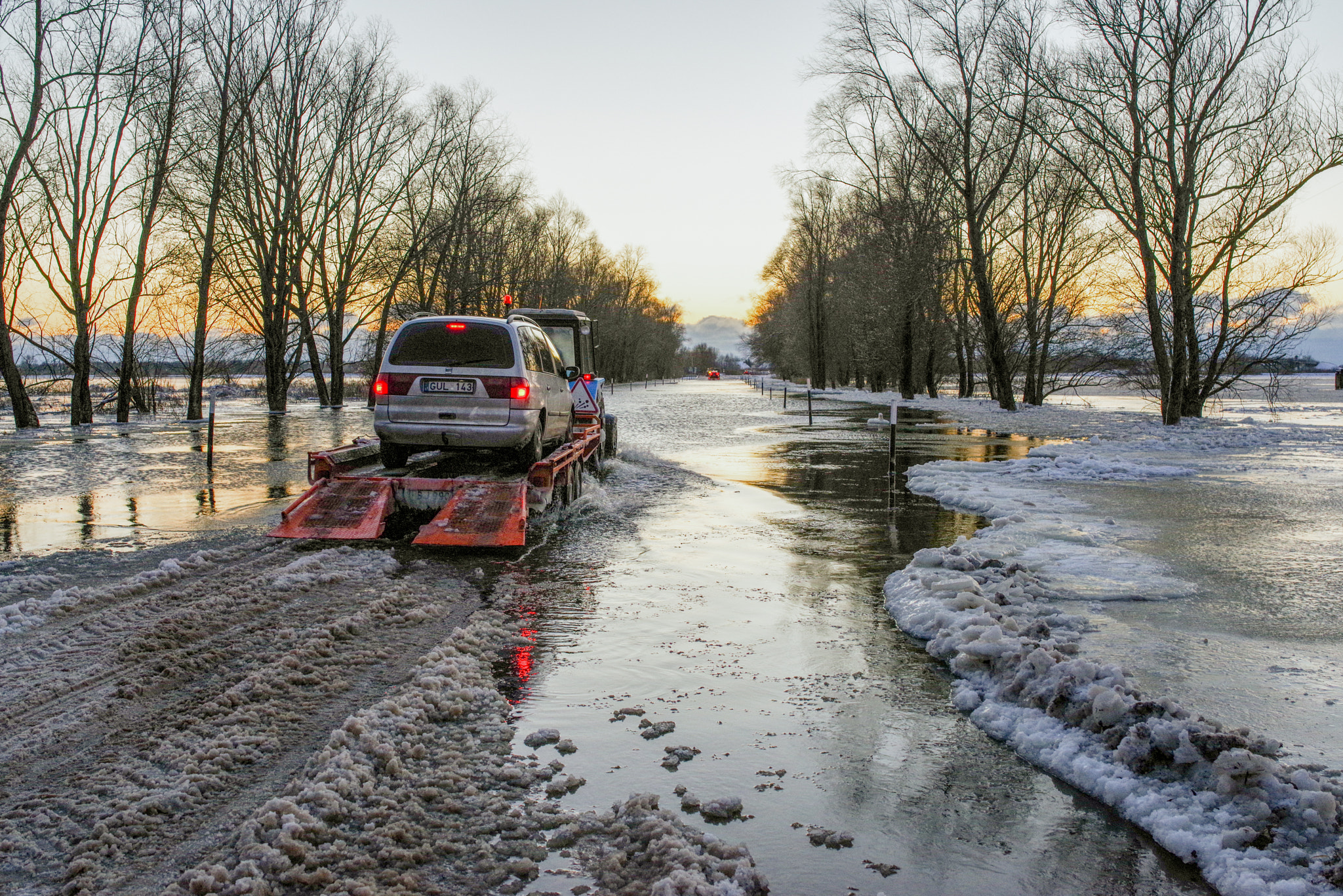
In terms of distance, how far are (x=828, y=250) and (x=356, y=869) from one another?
6147 centimetres

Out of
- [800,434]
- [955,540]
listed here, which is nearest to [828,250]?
[800,434]

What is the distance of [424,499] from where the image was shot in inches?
354

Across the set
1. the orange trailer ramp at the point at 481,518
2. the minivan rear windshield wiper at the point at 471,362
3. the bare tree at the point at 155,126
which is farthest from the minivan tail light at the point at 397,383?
the bare tree at the point at 155,126

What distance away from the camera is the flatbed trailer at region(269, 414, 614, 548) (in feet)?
26.6

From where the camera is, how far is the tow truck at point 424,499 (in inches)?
320

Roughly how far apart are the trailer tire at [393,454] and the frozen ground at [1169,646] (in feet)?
19.7

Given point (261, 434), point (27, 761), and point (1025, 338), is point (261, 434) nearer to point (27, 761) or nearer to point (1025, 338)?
point (27, 761)

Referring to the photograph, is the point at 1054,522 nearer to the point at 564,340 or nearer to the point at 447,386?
the point at 447,386

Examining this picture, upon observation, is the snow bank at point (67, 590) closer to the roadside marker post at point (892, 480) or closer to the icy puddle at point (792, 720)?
the icy puddle at point (792, 720)

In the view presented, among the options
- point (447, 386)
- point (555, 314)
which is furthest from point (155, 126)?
point (447, 386)

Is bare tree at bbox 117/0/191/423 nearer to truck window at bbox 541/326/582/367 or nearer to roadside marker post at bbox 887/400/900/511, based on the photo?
truck window at bbox 541/326/582/367

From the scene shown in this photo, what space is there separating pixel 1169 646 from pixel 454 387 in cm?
729

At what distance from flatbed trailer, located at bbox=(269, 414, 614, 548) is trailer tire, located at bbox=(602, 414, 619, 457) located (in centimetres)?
653

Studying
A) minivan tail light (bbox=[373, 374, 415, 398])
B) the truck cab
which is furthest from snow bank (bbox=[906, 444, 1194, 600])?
the truck cab
